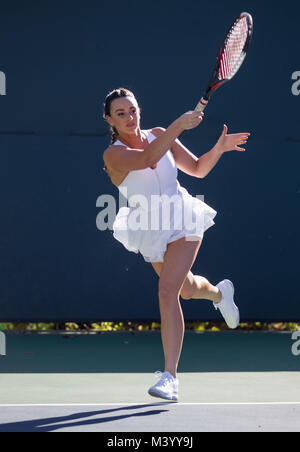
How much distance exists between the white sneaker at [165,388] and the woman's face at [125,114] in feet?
4.02

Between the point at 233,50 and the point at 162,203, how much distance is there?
0.83m

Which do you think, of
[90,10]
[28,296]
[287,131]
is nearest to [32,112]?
[90,10]

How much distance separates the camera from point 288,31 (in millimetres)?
7754

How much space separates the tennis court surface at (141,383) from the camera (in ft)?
14.1

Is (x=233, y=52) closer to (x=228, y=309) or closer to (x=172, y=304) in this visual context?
(x=172, y=304)

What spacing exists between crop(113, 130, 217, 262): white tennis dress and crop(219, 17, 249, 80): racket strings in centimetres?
52

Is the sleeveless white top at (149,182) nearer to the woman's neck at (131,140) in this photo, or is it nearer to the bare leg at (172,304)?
the woman's neck at (131,140)

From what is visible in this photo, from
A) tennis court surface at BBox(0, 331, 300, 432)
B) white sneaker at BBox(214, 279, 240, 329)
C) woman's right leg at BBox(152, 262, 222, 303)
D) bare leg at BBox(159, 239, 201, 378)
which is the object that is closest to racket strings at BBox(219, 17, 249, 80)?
bare leg at BBox(159, 239, 201, 378)

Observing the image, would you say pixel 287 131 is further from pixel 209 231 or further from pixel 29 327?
pixel 29 327

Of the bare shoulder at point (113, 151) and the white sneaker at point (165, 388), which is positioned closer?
the white sneaker at point (165, 388)

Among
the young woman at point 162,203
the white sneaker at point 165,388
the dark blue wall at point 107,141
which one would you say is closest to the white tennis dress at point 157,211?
the young woman at point 162,203

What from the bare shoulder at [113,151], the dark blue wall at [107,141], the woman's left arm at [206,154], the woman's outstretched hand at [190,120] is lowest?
the woman's outstretched hand at [190,120]

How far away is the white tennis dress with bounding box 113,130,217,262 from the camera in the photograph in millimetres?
4941
